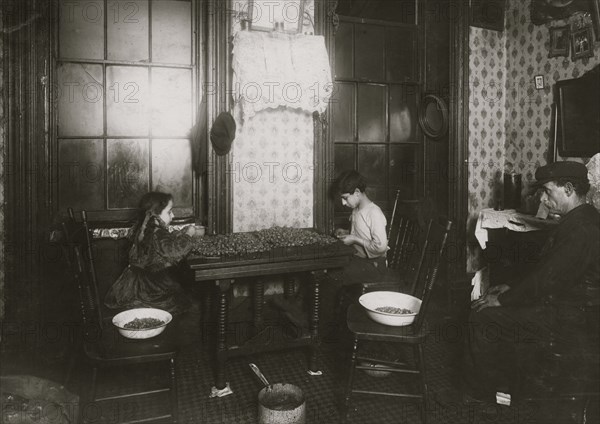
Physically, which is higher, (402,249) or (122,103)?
(122,103)

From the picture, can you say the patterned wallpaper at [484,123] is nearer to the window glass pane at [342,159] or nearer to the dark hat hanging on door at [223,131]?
the window glass pane at [342,159]

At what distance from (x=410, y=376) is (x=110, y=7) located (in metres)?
3.96

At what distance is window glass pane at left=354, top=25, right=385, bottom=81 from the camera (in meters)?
5.11

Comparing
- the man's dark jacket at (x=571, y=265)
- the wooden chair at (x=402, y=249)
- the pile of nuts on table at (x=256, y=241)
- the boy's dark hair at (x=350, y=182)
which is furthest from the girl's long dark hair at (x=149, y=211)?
the man's dark jacket at (x=571, y=265)

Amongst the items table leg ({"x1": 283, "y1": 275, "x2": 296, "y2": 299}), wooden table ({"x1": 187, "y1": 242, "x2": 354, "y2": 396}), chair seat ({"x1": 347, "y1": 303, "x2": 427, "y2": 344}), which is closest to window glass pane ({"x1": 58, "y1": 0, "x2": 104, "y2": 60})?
wooden table ({"x1": 187, "y1": 242, "x2": 354, "y2": 396})

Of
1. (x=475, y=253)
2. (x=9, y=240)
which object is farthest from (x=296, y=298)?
(x=9, y=240)

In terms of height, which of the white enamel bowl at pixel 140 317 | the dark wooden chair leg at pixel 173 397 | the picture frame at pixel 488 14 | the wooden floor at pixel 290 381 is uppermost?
the picture frame at pixel 488 14

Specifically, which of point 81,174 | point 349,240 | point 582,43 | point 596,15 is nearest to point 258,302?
point 349,240

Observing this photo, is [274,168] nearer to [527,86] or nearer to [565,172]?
[565,172]

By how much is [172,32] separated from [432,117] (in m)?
2.83

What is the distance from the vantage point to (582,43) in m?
4.59

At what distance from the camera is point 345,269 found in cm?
413

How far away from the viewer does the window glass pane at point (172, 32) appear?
4.44m

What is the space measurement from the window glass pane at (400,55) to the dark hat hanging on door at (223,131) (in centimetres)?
190
